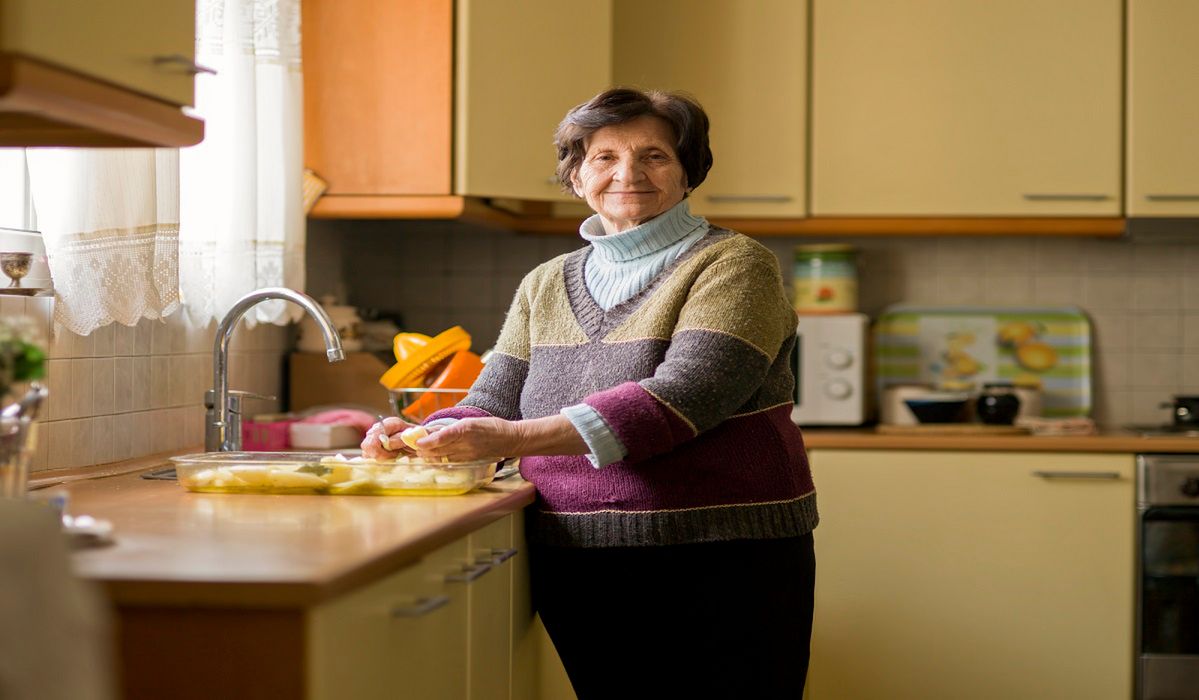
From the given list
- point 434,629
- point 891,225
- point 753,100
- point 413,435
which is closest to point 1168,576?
point 891,225

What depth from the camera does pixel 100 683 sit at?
926mm

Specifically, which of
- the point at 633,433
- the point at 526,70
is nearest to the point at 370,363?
the point at 526,70

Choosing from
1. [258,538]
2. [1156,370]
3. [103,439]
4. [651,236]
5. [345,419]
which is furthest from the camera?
[1156,370]

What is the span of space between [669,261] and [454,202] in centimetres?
106

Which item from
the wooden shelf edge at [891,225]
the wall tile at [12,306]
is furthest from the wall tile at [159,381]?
the wooden shelf edge at [891,225]

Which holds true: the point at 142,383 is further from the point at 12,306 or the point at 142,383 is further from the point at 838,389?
the point at 838,389

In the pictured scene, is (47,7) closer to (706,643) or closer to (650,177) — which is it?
(650,177)

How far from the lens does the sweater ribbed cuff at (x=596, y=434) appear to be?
5.51ft

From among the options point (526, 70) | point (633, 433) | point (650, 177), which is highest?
point (526, 70)

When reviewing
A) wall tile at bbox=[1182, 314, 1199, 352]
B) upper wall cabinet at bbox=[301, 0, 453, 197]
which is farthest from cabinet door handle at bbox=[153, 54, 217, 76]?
wall tile at bbox=[1182, 314, 1199, 352]

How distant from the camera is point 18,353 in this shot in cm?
118

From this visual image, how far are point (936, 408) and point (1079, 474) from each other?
1.12 feet

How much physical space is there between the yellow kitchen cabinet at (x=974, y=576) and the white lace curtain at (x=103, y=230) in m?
1.51

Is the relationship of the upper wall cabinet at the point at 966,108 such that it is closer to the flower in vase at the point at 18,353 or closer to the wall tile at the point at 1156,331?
the wall tile at the point at 1156,331
